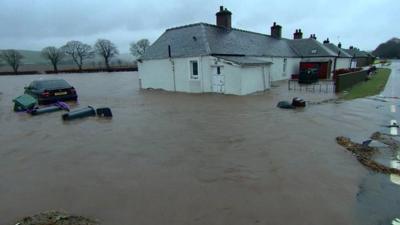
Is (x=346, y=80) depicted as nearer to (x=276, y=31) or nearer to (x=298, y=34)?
(x=276, y=31)

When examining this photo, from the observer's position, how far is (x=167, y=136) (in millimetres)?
9570

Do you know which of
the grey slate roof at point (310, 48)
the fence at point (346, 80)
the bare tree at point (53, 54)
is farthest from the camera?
the bare tree at point (53, 54)

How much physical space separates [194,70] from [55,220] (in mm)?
17522

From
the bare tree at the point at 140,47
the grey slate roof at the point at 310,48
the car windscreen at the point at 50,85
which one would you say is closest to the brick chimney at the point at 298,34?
the grey slate roof at the point at 310,48

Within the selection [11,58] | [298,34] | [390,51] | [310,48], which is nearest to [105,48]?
[11,58]

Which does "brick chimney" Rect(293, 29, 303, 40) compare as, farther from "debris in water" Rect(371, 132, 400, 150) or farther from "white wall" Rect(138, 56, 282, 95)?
"debris in water" Rect(371, 132, 400, 150)

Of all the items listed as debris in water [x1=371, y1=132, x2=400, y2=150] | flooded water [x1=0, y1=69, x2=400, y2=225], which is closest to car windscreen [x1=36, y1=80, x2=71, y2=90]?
flooded water [x1=0, y1=69, x2=400, y2=225]

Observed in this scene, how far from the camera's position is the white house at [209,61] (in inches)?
766

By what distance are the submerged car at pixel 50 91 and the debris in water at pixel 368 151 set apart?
15.9m

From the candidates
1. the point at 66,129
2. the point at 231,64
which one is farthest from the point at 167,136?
the point at 231,64

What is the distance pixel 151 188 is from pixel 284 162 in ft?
11.0

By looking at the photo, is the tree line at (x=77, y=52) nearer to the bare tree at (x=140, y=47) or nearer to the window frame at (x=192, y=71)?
the bare tree at (x=140, y=47)

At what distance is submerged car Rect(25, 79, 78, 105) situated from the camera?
16755 millimetres

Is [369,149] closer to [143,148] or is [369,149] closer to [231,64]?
[143,148]
